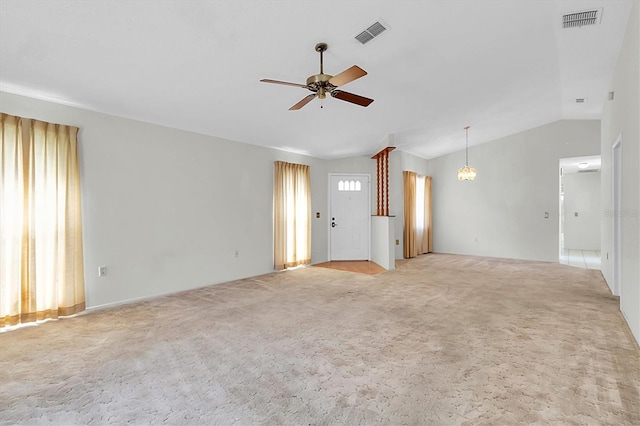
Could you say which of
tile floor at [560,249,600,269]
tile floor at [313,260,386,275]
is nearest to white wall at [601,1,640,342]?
tile floor at [313,260,386,275]

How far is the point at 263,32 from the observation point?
2.65 m

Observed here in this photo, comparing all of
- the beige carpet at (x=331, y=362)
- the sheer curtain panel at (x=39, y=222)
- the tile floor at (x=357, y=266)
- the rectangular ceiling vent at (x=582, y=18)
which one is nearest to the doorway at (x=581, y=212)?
the tile floor at (x=357, y=266)

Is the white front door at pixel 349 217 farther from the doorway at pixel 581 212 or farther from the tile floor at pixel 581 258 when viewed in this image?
the doorway at pixel 581 212

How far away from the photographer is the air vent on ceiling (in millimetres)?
2727

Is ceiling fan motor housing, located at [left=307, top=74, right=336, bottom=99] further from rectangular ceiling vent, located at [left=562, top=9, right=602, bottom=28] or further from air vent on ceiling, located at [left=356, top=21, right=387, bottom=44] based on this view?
rectangular ceiling vent, located at [left=562, top=9, right=602, bottom=28]

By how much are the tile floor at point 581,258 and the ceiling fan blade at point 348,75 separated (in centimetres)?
698

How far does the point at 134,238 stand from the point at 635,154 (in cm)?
568

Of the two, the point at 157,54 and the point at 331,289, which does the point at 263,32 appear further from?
the point at 331,289

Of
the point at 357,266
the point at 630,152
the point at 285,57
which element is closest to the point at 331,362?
the point at 285,57

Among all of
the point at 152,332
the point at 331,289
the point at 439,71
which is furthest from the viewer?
the point at 331,289

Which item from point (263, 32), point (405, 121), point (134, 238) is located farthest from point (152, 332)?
point (405, 121)

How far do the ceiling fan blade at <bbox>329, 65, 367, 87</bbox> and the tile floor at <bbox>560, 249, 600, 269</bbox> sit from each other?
6.98 m

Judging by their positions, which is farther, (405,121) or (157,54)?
(405,121)

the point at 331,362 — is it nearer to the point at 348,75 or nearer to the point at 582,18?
the point at 348,75
